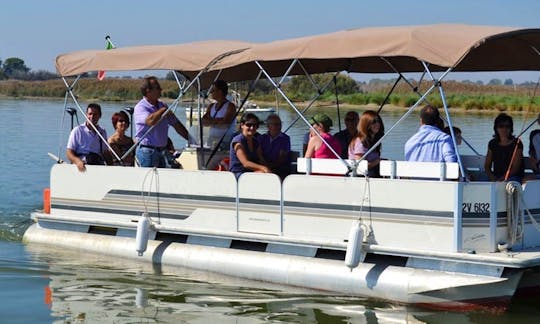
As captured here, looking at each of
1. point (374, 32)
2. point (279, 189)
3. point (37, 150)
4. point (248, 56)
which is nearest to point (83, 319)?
point (279, 189)

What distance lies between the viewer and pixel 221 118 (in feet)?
34.4

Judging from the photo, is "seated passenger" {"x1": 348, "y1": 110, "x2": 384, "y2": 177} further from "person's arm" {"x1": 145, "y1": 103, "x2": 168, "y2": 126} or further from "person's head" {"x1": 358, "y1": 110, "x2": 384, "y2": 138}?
"person's arm" {"x1": 145, "y1": 103, "x2": 168, "y2": 126}

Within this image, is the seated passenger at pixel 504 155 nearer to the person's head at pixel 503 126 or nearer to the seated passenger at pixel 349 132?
the person's head at pixel 503 126

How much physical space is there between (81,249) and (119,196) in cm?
89

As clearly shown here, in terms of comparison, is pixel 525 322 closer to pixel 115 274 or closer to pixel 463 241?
pixel 463 241

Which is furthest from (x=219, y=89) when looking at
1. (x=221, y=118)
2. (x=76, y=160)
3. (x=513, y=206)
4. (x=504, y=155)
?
(x=513, y=206)

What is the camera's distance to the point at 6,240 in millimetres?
12008

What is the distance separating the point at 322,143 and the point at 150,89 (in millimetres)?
2161

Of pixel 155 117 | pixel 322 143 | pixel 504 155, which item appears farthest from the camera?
pixel 155 117

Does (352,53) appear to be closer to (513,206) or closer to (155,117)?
(513,206)

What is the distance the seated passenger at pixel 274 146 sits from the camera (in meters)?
9.69

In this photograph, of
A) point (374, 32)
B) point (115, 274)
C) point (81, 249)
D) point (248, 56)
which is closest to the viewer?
point (374, 32)

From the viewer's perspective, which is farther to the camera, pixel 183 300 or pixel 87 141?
pixel 87 141

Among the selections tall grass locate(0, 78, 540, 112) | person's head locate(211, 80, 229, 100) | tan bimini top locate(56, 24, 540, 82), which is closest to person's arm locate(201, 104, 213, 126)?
person's head locate(211, 80, 229, 100)
